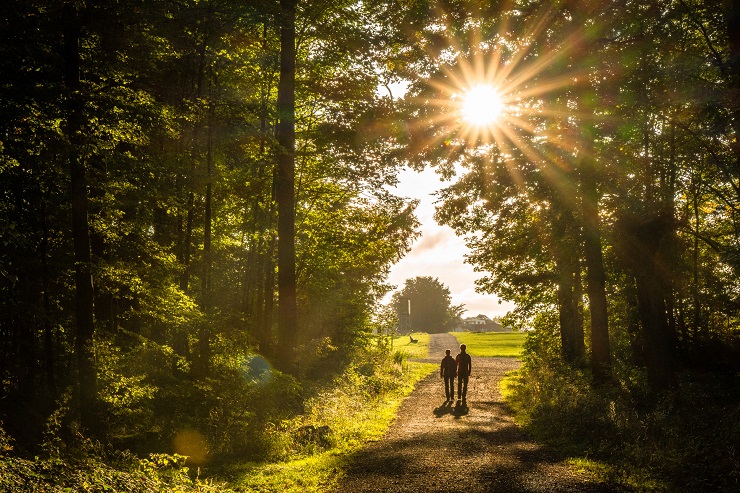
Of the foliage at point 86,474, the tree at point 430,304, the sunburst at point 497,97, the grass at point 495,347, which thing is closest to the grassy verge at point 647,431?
the foliage at point 86,474

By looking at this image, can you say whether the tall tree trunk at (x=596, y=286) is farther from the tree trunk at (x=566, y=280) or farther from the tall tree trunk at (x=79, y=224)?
the tall tree trunk at (x=79, y=224)

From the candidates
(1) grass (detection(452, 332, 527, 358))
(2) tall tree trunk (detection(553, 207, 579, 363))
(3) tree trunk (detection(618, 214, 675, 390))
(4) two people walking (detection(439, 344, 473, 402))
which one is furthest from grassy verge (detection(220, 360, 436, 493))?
(1) grass (detection(452, 332, 527, 358))

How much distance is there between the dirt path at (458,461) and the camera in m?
9.18

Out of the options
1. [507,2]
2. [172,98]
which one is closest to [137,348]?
[172,98]

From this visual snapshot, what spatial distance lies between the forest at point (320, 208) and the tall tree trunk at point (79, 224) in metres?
0.04

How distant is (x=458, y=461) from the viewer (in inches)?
433

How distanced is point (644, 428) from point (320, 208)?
17.4m

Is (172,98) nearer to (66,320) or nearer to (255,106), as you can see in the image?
(255,106)

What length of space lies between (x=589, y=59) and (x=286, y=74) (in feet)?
29.9

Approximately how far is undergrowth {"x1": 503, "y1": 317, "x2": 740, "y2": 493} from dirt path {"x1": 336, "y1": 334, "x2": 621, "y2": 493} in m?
0.60

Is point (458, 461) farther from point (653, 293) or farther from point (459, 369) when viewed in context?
point (459, 369)

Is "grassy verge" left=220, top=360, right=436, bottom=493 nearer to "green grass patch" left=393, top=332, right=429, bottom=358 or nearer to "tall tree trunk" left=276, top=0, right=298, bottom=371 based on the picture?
"tall tree trunk" left=276, top=0, right=298, bottom=371

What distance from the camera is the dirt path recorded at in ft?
30.1

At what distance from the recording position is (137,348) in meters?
11.5
